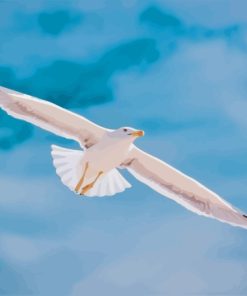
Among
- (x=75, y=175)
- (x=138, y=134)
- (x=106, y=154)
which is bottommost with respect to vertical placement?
(x=75, y=175)

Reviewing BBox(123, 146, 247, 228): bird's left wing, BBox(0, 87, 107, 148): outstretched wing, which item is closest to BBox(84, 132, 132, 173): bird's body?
BBox(0, 87, 107, 148): outstretched wing

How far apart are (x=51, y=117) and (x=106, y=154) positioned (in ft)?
1.73

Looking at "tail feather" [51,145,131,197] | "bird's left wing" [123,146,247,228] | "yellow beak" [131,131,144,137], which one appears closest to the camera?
"yellow beak" [131,131,144,137]

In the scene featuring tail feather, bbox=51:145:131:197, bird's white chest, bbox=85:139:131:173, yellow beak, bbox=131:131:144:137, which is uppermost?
yellow beak, bbox=131:131:144:137

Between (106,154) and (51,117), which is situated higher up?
(51,117)

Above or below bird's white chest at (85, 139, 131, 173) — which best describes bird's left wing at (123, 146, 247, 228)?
above

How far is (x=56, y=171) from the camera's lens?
29.1ft

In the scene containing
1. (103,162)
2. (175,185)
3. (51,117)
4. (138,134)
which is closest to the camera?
(138,134)

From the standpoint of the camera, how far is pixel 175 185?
9.24m

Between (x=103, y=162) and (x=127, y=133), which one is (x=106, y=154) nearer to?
(x=103, y=162)

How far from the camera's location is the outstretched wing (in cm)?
862

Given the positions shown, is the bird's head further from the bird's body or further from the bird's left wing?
the bird's left wing

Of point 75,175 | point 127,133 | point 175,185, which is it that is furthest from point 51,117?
point 175,185

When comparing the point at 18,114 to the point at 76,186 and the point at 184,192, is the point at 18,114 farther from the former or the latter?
the point at 184,192
